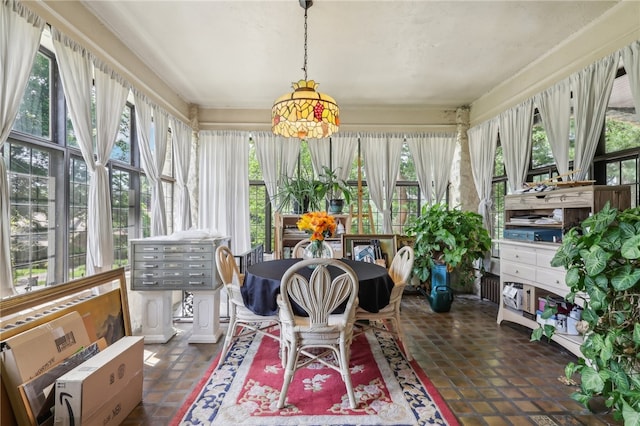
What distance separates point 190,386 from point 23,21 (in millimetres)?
2791

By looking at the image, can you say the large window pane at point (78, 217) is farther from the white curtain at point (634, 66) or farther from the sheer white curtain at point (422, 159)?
the white curtain at point (634, 66)

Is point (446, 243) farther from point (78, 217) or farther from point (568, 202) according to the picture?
point (78, 217)

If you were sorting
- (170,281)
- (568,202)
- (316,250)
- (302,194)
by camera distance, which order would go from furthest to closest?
(302,194) → (170,281) → (568,202) → (316,250)

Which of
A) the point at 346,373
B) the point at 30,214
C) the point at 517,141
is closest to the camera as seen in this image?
the point at 346,373

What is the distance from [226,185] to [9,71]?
10.2 feet

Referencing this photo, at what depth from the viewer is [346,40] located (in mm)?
3096

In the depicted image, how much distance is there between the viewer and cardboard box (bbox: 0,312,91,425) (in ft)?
4.74

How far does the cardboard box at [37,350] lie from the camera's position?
1443 millimetres

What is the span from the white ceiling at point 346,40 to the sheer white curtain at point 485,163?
0.57 metres

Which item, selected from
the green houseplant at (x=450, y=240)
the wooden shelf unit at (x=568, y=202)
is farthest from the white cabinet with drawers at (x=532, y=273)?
the green houseplant at (x=450, y=240)

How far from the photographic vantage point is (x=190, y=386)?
226 centimetres

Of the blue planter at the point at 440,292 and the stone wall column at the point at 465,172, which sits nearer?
the blue planter at the point at 440,292

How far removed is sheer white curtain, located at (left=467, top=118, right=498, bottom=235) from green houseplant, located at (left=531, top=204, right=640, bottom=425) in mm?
2704

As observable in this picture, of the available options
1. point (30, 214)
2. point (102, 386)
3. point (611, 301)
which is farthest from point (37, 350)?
point (611, 301)
